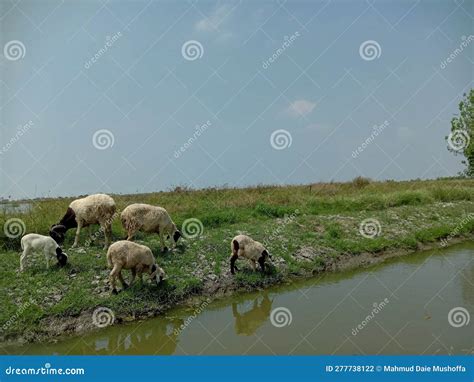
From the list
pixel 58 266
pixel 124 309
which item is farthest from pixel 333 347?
pixel 58 266

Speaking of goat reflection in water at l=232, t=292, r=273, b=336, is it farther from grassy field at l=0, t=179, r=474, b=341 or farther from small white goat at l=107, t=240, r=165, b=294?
small white goat at l=107, t=240, r=165, b=294

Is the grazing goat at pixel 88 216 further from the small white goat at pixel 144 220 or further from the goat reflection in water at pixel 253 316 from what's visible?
the goat reflection in water at pixel 253 316

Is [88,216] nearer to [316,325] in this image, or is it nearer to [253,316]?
[253,316]

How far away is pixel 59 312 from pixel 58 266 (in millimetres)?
1908

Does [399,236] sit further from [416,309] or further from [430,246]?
[416,309]

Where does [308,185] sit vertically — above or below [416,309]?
above

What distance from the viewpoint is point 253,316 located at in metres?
10.9

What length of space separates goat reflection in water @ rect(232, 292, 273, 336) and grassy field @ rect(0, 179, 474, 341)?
35.1 inches

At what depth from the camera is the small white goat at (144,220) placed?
13.0 metres

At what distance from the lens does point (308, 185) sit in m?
30.4

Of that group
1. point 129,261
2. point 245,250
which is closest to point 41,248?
point 129,261

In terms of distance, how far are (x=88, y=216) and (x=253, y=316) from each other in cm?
615

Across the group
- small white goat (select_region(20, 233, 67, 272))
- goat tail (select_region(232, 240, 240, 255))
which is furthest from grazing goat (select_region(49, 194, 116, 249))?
goat tail (select_region(232, 240, 240, 255))

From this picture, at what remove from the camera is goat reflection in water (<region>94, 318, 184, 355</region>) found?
9109 mm
